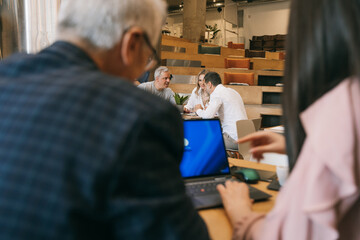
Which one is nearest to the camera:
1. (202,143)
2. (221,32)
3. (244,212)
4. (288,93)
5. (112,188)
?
(112,188)

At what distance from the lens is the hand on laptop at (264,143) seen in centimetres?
91

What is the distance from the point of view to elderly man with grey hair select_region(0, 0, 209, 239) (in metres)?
0.39

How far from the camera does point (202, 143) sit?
1.15 meters

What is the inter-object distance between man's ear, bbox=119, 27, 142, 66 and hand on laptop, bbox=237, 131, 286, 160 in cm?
49

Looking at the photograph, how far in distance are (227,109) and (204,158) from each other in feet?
8.24

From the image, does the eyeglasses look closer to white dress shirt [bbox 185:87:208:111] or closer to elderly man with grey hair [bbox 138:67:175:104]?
elderly man with grey hair [bbox 138:67:175:104]

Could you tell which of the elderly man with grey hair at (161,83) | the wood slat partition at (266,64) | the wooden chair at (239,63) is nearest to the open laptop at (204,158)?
the elderly man with grey hair at (161,83)

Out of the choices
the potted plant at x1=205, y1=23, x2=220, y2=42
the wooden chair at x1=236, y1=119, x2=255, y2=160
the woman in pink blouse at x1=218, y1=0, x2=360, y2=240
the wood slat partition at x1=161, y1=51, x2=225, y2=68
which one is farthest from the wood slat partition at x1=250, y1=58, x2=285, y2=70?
the woman in pink blouse at x1=218, y1=0, x2=360, y2=240

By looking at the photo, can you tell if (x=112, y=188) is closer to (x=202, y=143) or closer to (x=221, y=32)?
(x=202, y=143)

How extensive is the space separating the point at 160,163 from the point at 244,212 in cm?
45

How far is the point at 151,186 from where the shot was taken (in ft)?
1.36

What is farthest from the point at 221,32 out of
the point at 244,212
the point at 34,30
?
the point at 244,212

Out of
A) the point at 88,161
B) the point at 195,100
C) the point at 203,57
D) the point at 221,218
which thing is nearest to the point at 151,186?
the point at 88,161

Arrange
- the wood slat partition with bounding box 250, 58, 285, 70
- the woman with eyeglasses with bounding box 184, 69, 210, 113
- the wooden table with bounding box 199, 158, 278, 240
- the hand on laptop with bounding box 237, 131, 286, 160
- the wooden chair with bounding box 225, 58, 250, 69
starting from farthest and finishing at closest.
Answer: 1. the wood slat partition with bounding box 250, 58, 285, 70
2. the wooden chair with bounding box 225, 58, 250, 69
3. the woman with eyeglasses with bounding box 184, 69, 210, 113
4. the hand on laptop with bounding box 237, 131, 286, 160
5. the wooden table with bounding box 199, 158, 278, 240
